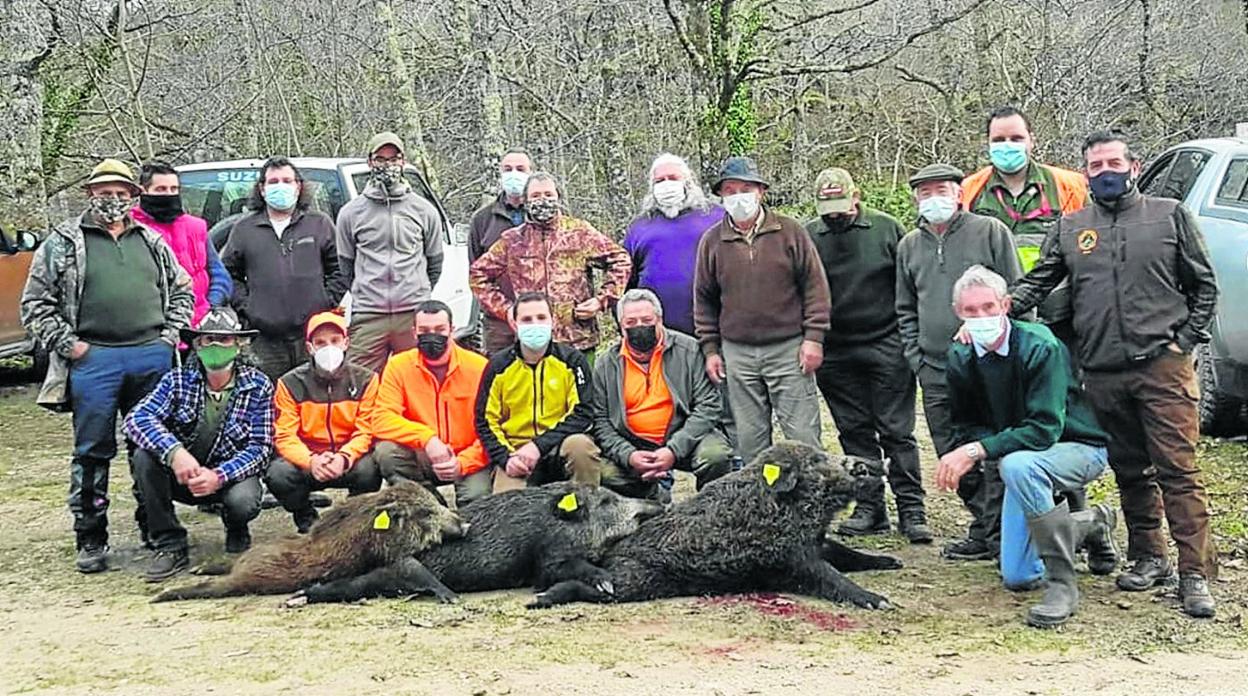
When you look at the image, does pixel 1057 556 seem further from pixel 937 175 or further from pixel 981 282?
pixel 937 175

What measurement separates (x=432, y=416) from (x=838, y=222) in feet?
8.32

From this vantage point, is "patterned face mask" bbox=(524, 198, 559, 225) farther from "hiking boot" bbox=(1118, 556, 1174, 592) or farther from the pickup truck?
the pickup truck

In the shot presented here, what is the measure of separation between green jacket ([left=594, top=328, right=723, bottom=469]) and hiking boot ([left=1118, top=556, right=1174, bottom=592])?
2.27 metres

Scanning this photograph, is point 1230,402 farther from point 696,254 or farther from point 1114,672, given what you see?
point 1114,672

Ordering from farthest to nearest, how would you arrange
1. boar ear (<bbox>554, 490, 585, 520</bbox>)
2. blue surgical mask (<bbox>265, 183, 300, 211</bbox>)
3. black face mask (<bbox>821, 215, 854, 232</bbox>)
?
blue surgical mask (<bbox>265, 183, 300, 211</bbox>) → black face mask (<bbox>821, 215, 854, 232</bbox>) → boar ear (<bbox>554, 490, 585, 520</bbox>)

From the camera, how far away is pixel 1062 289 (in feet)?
19.5

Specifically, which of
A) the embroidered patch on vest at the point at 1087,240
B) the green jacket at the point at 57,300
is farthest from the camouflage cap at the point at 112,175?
the embroidered patch on vest at the point at 1087,240

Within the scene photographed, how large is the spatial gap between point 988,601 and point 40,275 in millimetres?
5073

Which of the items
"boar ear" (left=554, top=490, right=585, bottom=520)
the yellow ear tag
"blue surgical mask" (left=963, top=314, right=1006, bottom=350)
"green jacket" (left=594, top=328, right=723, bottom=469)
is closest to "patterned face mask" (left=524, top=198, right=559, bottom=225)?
"green jacket" (left=594, top=328, right=723, bottom=469)

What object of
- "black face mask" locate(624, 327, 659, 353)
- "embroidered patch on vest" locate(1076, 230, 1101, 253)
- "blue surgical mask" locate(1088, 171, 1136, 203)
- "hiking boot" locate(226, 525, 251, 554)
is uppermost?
"blue surgical mask" locate(1088, 171, 1136, 203)

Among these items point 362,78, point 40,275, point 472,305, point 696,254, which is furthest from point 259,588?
point 362,78

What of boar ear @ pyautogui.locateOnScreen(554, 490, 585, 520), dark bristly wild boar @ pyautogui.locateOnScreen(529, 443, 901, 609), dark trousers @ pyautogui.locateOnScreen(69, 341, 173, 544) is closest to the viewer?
dark bristly wild boar @ pyautogui.locateOnScreen(529, 443, 901, 609)

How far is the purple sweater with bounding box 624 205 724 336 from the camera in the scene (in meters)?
7.54

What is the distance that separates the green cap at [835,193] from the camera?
6.81m
